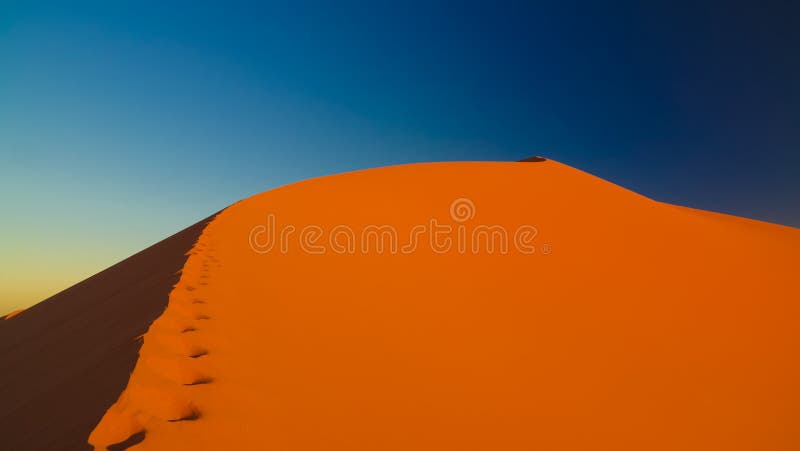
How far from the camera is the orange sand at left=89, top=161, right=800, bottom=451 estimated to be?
1894 millimetres

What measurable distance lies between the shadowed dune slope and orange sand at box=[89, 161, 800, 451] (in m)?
0.17

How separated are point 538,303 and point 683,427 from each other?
1705 mm

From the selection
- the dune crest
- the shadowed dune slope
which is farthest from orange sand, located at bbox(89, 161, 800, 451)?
the shadowed dune slope

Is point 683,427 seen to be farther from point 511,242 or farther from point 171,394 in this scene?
point 511,242

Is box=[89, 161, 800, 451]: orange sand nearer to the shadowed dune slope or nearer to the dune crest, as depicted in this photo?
the dune crest

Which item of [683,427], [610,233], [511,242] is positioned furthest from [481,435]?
[610,233]

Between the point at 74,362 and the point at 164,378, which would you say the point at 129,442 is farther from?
the point at 74,362

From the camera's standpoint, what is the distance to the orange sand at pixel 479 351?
1.89 m

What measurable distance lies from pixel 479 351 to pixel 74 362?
3.23m

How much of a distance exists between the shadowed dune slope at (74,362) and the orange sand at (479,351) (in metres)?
0.17

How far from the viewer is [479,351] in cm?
284

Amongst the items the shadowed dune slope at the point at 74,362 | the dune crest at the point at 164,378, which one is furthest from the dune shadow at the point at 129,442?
the shadowed dune slope at the point at 74,362

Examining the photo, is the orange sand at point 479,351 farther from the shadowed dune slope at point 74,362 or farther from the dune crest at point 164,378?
the shadowed dune slope at point 74,362

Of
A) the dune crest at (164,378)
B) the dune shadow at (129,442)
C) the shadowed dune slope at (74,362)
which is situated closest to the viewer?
the dune shadow at (129,442)
